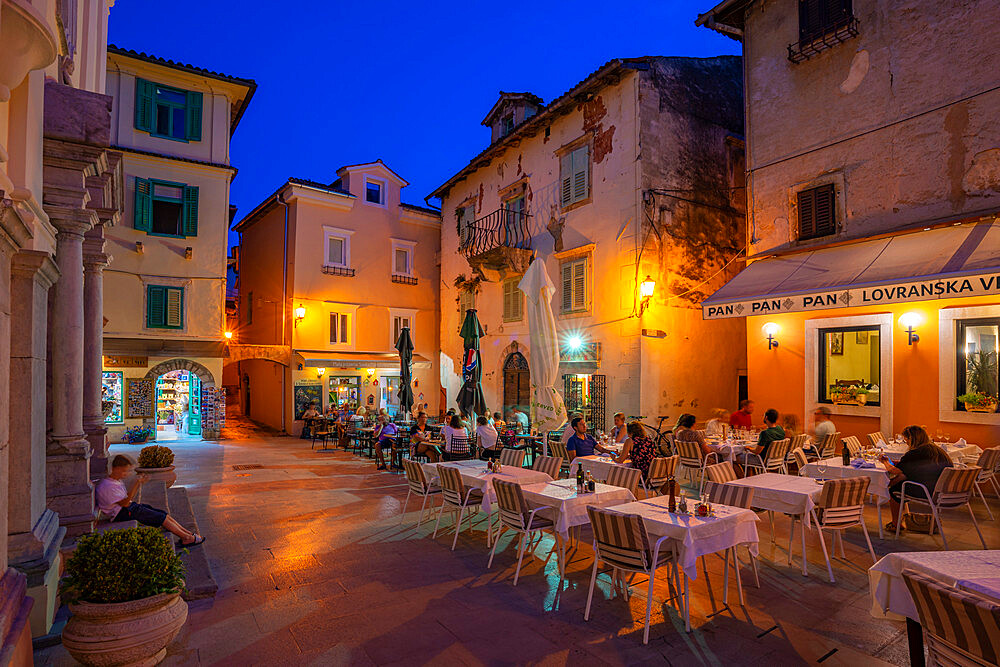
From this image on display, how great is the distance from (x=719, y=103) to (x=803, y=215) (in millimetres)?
5287

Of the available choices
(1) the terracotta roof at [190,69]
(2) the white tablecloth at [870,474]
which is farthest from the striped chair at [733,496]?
(1) the terracotta roof at [190,69]

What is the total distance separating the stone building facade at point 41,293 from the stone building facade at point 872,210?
10.6 meters

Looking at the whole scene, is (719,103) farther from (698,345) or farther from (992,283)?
(992,283)

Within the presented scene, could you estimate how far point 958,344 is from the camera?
995 centimetres

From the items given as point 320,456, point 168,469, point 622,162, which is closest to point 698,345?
point 622,162

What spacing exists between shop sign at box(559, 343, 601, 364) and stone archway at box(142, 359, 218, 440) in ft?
37.0

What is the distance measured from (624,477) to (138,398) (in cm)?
1630

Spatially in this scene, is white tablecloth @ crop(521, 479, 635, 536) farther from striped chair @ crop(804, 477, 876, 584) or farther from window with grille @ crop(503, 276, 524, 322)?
window with grille @ crop(503, 276, 524, 322)

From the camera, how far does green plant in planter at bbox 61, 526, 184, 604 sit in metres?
3.82

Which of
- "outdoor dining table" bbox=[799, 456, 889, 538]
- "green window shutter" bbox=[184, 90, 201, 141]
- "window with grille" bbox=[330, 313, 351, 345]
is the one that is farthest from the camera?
"window with grille" bbox=[330, 313, 351, 345]

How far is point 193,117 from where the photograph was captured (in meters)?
18.2

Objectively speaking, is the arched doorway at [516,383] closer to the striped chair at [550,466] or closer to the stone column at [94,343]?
the striped chair at [550,466]

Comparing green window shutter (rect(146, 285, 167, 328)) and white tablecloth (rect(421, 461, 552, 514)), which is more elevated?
green window shutter (rect(146, 285, 167, 328))

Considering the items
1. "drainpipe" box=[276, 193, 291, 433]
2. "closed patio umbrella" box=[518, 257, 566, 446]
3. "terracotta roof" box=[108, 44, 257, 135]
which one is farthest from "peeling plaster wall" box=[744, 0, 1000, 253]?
"drainpipe" box=[276, 193, 291, 433]
